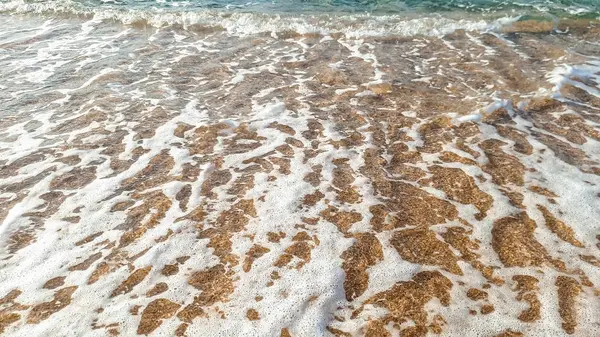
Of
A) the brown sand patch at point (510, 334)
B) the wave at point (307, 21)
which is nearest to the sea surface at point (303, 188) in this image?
the brown sand patch at point (510, 334)

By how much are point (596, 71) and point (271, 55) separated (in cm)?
679

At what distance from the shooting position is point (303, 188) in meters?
5.83

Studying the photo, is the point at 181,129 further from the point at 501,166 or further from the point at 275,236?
the point at 501,166

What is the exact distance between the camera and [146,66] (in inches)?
396

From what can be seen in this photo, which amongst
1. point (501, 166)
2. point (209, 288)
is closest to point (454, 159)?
point (501, 166)

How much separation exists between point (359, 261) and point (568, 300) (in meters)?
1.88

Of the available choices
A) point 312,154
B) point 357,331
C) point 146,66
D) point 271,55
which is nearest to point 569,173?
point 312,154

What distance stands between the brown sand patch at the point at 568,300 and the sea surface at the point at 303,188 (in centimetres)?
2

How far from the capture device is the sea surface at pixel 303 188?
4.11 meters

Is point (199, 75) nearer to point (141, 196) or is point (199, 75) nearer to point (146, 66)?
point (146, 66)

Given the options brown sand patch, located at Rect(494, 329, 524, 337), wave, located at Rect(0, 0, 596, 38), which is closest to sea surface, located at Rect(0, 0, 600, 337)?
brown sand patch, located at Rect(494, 329, 524, 337)

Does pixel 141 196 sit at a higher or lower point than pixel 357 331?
higher

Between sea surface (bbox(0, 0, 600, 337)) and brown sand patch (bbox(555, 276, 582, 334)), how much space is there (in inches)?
0.7

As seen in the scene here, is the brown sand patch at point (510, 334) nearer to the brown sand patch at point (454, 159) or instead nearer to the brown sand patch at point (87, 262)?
the brown sand patch at point (454, 159)
